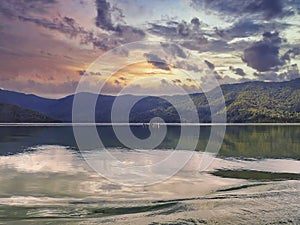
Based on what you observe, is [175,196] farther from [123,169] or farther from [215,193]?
[123,169]

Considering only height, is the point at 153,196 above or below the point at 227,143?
below

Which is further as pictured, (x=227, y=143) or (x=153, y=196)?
(x=227, y=143)

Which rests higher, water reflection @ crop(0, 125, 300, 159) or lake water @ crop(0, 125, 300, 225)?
water reflection @ crop(0, 125, 300, 159)

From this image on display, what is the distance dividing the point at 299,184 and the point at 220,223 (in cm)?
1154

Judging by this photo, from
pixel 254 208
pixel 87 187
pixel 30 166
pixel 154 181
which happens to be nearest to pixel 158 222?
pixel 254 208

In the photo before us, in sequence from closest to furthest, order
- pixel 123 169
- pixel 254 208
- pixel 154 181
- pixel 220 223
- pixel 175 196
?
pixel 220 223 < pixel 254 208 < pixel 175 196 < pixel 154 181 < pixel 123 169

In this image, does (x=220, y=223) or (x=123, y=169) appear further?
(x=123, y=169)

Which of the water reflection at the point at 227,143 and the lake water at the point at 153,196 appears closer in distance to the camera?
the lake water at the point at 153,196

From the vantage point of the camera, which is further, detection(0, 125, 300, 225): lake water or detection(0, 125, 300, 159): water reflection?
detection(0, 125, 300, 159): water reflection

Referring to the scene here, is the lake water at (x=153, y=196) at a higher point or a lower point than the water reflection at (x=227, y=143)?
lower

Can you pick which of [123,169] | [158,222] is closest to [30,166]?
[123,169]

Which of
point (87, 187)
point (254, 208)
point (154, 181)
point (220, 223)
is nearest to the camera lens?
point (220, 223)

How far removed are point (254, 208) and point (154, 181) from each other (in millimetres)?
10220

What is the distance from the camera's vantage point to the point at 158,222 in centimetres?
1519
